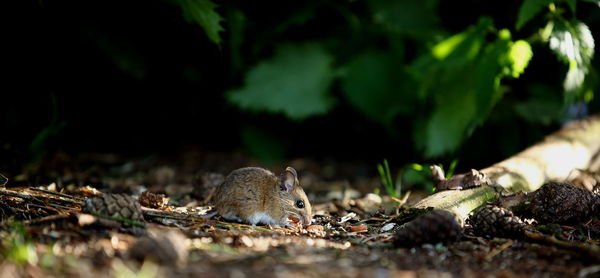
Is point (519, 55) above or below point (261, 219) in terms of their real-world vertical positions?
above

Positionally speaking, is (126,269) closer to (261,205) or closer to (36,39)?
(261,205)

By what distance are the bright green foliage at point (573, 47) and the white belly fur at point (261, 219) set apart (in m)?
2.29

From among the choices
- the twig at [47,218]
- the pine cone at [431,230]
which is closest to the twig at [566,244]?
the pine cone at [431,230]

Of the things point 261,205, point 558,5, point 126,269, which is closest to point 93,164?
point 261,205

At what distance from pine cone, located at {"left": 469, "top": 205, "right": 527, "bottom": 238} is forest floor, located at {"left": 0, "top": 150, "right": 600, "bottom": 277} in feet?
0.20

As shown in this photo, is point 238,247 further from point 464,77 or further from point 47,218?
point 464,77

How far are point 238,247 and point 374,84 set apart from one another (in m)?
3.96

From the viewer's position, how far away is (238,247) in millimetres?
3000

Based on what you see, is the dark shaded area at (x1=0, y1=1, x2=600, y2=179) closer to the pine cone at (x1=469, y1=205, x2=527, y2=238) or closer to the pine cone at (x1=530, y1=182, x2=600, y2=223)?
the pine cone at (x1=530, y1=182, x2=600, y2=223)

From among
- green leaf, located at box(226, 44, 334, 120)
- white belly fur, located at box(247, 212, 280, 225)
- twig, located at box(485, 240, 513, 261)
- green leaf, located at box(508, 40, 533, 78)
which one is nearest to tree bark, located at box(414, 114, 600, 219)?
twig, located at box(485, 240, 513, 261)

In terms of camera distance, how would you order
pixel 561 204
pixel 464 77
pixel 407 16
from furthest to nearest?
pixel 407 16, pixel 464 77, pixel 561 204

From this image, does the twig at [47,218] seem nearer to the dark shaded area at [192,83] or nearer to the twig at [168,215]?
the twig at [168,215]

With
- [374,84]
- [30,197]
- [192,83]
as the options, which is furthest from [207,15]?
[374,84]

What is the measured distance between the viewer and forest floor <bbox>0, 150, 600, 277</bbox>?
97.9 inches
